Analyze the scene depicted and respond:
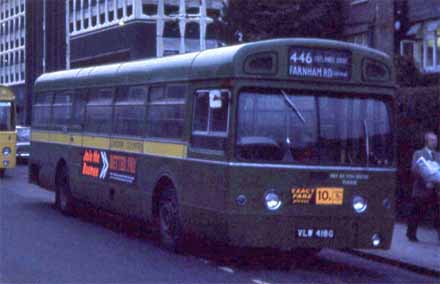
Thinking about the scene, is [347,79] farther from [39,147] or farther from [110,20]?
[110,20]

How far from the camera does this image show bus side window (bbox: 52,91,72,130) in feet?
72.5

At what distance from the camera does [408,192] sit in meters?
20.1

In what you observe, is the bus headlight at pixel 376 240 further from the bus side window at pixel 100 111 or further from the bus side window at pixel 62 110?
the bus side window at pixel 62 110

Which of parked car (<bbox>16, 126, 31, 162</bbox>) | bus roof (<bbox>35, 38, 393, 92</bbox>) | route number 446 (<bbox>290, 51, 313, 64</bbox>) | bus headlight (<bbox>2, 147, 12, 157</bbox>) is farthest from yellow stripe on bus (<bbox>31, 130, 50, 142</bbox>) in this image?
parked car (<bbox>16, 126, 31, 162</bbox>)

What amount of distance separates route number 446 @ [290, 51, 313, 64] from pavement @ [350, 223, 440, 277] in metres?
Result: 2.97

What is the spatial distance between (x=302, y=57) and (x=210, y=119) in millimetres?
1436

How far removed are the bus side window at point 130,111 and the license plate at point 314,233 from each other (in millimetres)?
4300

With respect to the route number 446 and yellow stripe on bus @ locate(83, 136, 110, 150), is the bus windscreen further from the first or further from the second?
yellow stripe on bus @ locate(83, 136, 110, 150)

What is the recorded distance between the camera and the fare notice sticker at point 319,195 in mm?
13836

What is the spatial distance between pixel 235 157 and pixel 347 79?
1849mm

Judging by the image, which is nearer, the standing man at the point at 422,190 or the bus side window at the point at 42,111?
the standing man at the point at 422,190

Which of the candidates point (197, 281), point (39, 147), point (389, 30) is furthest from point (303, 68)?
point (389, 30)

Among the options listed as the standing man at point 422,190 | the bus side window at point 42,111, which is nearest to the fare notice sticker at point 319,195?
the standing man at point 422,190

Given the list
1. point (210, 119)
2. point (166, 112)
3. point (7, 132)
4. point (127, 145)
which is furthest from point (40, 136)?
point (7, 132)
